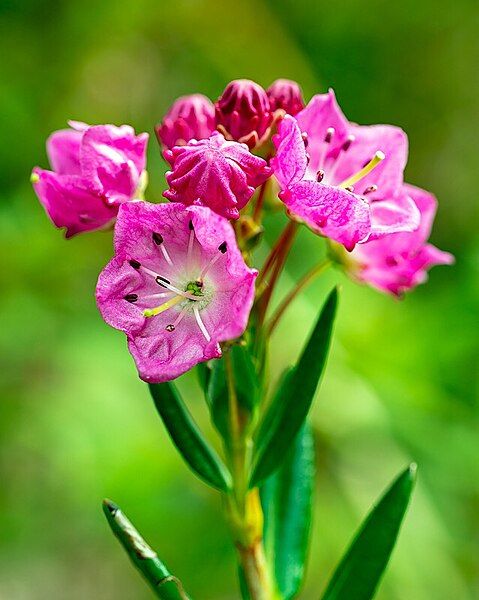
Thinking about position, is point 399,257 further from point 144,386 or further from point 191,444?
point 144,386

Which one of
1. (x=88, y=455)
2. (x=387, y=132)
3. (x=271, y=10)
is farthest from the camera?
(x=271, y=10)

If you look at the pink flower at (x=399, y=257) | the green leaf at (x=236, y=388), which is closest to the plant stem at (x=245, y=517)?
the green leaf at (x=236, y=388)

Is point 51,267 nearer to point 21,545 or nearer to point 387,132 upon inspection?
point 21,545

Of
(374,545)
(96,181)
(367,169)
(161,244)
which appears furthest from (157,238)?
(374,545)

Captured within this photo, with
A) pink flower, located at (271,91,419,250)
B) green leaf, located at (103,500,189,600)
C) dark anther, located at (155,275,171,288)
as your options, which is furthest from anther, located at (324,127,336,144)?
green leaf, located at (103,500,189,600)

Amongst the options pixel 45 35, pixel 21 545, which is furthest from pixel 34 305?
pixel 45 35

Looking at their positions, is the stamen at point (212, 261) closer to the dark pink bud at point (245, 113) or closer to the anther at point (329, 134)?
A: the dark pink bud at point (245, 113)
